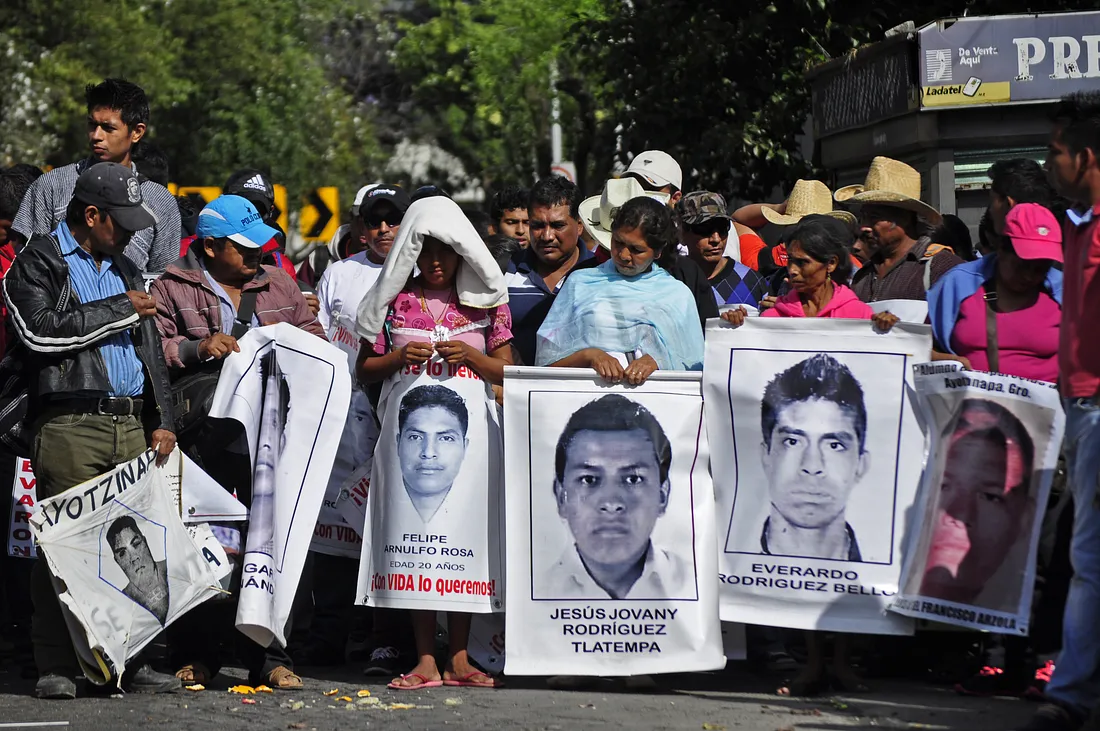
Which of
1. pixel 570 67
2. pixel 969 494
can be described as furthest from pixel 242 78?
pixel 969 494

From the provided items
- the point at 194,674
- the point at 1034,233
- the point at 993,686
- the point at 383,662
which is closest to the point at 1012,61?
the point at 1034,233

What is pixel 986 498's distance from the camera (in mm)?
7156

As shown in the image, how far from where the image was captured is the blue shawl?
25.4 ft

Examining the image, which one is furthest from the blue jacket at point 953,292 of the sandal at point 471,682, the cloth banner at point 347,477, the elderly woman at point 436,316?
the cloth banner at point 347,477

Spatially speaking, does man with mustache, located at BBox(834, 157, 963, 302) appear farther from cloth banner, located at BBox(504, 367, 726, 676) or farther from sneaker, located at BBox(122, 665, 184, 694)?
sneaker, located at BBox(122, 665, 184, 694)

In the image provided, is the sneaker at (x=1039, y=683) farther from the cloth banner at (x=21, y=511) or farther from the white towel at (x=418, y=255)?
the cloth banner at (x=21, y=511)

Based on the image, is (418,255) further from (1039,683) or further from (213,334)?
(1039,683)

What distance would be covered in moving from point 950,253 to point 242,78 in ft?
118

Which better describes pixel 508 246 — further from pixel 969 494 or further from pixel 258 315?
pixel 969 494

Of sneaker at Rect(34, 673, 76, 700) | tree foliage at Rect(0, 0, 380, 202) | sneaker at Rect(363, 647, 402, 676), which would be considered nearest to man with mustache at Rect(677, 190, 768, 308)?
sneaker at Rect(363, 647, 402, 676)

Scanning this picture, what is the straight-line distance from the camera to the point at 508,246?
9781 mm

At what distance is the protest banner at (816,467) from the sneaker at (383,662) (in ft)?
5.39

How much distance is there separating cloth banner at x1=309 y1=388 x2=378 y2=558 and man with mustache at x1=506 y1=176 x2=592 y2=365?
801 millimetres

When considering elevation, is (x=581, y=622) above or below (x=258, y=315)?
below
